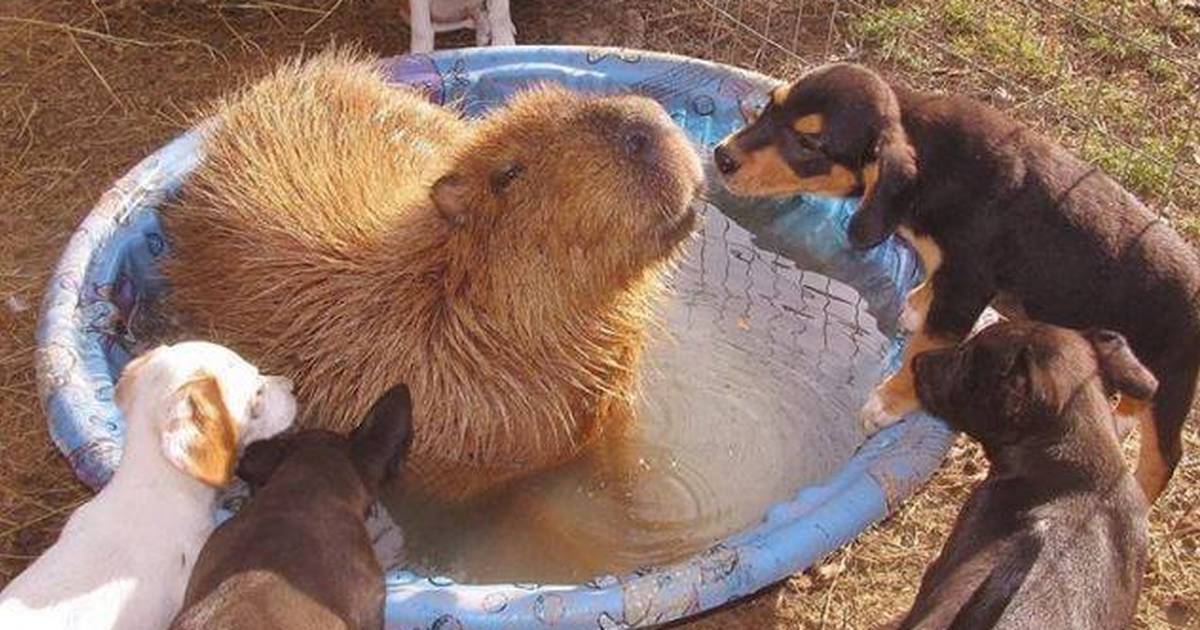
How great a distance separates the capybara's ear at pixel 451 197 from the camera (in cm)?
350

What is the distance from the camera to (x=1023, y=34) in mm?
5504

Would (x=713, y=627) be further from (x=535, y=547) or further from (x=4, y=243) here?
(x=4, y=243)

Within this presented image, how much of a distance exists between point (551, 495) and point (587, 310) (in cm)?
52

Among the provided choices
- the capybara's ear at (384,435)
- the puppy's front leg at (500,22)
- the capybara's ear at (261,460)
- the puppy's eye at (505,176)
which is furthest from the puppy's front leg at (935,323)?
the puppy's front leg at (500,22)

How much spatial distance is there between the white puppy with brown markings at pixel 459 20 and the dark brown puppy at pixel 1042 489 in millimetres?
2596

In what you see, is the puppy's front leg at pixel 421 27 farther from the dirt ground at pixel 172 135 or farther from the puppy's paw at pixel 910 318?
the puppy's paw at pixel 910 318

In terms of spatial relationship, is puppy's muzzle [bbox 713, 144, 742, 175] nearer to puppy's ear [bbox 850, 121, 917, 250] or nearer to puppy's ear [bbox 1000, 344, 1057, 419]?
puppy's ear [bbox 850, 121, 917, 250]

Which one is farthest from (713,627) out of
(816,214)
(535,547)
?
(816,214)

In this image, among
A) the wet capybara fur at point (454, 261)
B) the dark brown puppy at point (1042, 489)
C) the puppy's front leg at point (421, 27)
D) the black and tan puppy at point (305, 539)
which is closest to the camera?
the black and tan puppy at point (305, 539)

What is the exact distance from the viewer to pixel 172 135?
17.3 ft

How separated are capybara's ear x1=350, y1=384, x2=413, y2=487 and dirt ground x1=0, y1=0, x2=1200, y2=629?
97 centimetres

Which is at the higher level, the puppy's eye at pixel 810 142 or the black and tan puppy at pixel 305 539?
the puppy's eye at pixel 810 142

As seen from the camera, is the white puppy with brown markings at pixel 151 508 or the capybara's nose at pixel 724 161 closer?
the white puppy with brown markings at pixel 151 508

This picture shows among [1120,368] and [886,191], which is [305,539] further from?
[1120,368]
